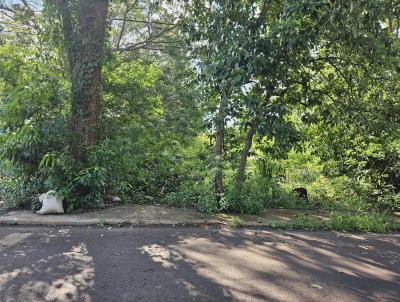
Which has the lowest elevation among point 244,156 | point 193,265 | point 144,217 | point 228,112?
point 193,265

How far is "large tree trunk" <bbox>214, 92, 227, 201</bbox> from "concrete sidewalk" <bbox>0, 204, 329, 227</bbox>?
657 mm

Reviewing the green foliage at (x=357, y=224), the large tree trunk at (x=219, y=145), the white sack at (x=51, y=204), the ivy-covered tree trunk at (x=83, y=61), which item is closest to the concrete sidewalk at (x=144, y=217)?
the white sack at (x=51, y=204)

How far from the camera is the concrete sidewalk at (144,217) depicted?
5.82 m

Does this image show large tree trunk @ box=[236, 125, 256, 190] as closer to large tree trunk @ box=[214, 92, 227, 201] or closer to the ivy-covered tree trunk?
large tree trunk @ box=[214, 92, 227, 201]

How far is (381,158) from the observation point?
7.95 meters

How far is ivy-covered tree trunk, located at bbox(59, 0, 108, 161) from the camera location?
6.76m

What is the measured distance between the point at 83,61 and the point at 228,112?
9.06 ft

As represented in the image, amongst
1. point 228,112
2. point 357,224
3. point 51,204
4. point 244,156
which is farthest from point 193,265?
point 357,224

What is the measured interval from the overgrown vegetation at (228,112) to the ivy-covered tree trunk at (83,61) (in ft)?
0.06

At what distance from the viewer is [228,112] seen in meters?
6.34

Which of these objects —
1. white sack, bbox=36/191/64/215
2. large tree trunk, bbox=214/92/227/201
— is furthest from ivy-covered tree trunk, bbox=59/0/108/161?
large tree trunk, bbox=214/92/227/201

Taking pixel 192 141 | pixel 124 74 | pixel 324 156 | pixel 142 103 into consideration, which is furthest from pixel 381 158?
pixel 124 74

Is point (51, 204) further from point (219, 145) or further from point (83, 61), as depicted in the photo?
point (219, 145)

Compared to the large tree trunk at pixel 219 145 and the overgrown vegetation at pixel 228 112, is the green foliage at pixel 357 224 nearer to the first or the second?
the overgrown vegetation at pixel 228 112
